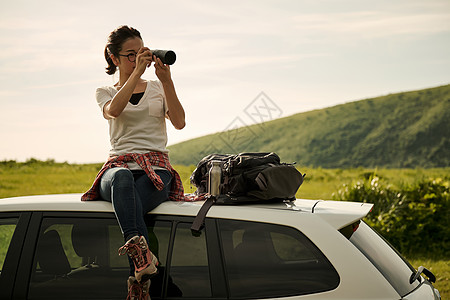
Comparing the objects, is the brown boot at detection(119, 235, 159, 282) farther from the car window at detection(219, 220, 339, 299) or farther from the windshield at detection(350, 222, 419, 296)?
the windshield at detection(350, 222, 419, 296)

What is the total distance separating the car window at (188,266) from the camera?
293 cm

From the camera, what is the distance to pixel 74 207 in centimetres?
324

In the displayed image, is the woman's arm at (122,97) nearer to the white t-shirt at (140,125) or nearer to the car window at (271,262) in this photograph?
the white t-shirt at (140,125)

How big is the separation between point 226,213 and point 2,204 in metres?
1.40

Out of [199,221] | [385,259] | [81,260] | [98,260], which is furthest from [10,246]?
[385,259]

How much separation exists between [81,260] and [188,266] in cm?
65

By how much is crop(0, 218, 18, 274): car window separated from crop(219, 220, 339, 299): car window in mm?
1268

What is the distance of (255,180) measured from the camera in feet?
10.7

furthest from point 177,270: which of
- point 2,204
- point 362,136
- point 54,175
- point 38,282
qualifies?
point 362,136

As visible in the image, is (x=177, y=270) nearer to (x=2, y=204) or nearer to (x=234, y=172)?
(x=234, y=172)

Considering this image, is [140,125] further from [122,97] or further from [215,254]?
[215,254]

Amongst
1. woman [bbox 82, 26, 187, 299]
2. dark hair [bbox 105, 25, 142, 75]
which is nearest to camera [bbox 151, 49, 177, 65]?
woman [bbox 82, 26, 187, 299]

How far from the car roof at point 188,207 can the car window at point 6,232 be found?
0.07 metres

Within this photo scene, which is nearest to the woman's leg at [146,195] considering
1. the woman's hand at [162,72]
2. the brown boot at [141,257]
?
the brown boot at [141,257]
